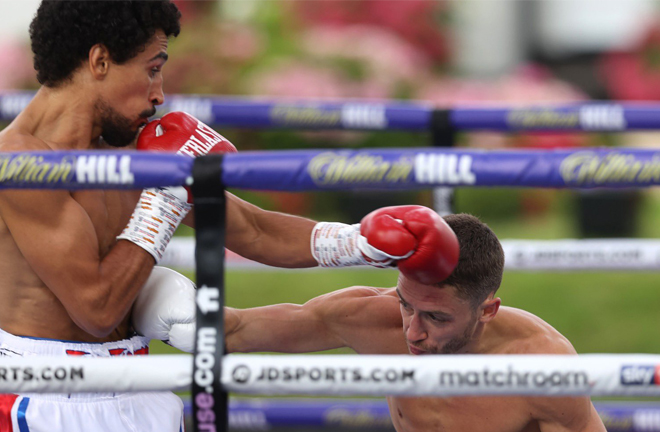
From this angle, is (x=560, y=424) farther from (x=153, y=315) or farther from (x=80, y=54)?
(x=80, y=54)

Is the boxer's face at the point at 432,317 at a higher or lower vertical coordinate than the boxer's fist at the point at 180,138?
lower

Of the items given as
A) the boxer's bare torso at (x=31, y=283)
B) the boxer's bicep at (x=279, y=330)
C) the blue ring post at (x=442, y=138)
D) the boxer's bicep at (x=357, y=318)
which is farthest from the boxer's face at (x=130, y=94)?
the blue ring post at (x=442, y=138)

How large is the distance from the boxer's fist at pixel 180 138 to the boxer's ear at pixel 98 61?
0.15m

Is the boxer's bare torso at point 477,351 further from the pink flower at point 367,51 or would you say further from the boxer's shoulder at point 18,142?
the pink flower at point 367,51

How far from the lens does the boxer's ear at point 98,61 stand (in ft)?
7.02

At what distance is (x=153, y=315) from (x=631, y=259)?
1738mm

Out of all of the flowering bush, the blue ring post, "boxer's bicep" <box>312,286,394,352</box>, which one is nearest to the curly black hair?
"boxer's bicep" <box>312,286,394,352</box>

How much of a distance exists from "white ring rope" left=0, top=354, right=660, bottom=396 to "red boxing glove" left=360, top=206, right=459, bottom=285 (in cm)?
18

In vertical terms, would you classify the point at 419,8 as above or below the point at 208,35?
above

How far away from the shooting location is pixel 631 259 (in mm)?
3150

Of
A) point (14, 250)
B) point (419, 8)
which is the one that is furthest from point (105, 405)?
point (419, 8)

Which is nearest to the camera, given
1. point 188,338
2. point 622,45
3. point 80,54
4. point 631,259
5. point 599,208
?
point 188,338

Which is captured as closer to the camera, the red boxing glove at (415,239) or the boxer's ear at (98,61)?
the red boxing glove at (415,239)

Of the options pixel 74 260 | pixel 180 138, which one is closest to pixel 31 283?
pixel 74 260
